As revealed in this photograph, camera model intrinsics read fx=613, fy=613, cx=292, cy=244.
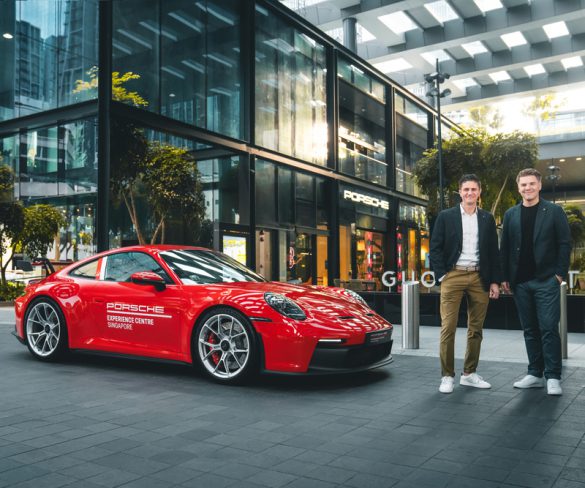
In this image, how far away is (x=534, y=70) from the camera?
35.9 m

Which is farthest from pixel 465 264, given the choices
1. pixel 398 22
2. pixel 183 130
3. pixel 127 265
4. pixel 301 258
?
pixel 398 22

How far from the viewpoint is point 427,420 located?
173 inches

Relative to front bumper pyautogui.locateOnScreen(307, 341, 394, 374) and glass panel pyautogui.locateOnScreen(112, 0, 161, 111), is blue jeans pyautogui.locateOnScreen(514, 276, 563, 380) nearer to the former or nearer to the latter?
front bumper pyautogui.locateOnScreen(307, 341, 394, 374)

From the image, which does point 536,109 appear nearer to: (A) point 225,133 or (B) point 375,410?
(A) point 225,133

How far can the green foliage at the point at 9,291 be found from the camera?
17047 millimetres

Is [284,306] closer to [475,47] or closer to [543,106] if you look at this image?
[475,47]

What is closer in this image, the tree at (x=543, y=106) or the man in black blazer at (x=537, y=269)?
the man in black blazer at (x=537, y=269)

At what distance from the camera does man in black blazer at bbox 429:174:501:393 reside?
17.8 feet

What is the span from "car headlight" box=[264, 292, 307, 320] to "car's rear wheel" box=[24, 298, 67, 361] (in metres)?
2.62

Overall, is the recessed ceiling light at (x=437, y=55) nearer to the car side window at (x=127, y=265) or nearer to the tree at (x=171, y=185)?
the tree at (x=171, y=185)

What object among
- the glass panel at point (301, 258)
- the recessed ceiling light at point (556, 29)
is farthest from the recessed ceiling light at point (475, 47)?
the glass panel at point (301, 258)

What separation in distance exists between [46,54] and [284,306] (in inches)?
512

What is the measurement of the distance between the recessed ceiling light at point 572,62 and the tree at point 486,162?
12595mm

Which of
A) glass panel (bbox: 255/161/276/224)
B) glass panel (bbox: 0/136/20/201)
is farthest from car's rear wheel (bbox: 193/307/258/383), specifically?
glass panel (bbox: 255/161/276/224)
